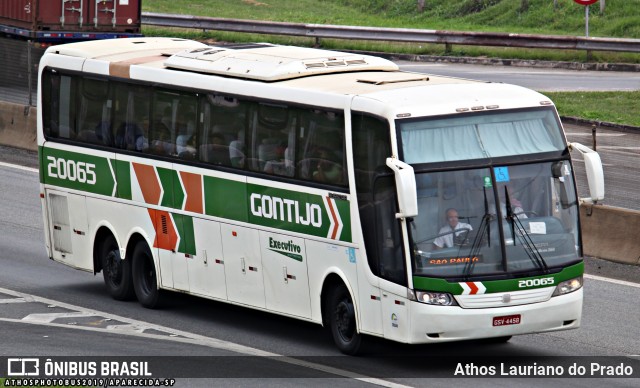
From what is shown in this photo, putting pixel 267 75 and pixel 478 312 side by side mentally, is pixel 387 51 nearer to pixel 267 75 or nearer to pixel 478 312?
pixel 267 75


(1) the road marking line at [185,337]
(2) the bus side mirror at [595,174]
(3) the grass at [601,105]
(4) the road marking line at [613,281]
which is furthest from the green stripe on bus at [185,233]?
(3) the grass at [601,105]

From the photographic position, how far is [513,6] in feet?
159

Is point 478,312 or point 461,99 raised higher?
point 461,99

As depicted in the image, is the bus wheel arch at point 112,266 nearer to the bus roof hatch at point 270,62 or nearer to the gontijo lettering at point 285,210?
the bus roof hatch at point 270,62

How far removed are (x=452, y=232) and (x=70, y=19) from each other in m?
24.3

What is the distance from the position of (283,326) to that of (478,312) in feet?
12.2

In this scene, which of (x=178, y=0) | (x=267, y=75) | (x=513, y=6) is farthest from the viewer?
(x=178, y=0)

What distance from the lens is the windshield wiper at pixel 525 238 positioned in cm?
1377

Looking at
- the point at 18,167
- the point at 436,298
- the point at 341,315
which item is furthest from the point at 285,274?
the point at 18,167

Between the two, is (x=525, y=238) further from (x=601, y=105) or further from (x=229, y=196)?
(x=601, y=105)

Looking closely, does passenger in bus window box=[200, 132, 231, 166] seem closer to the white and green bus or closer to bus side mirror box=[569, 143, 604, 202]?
the white and green bus

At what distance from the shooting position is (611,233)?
20.0 m

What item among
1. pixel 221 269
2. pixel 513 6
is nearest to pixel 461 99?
pixel 221 269

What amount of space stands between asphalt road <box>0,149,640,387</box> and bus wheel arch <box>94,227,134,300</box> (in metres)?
0.19
